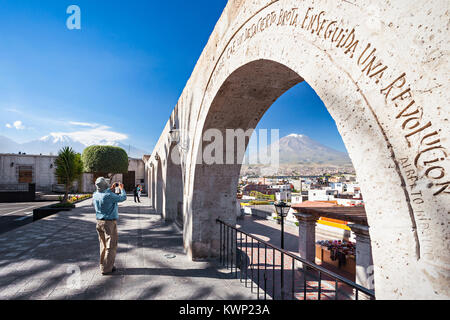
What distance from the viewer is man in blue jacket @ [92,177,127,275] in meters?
3.58

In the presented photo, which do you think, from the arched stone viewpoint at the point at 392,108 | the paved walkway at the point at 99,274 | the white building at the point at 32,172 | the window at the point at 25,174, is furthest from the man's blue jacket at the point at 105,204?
the window at the point at 25,174

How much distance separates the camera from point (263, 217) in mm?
15734

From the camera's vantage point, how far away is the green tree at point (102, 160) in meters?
17.8

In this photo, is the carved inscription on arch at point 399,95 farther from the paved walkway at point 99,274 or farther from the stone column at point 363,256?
the stone column at point 363,256

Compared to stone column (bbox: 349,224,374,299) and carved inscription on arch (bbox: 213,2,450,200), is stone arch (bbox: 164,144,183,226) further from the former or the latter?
carved inscription on arch (bbox: 213,2,450,200)

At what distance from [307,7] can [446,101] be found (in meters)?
1.16

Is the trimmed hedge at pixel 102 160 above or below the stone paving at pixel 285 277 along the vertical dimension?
above

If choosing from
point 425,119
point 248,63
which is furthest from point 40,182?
point 425,119

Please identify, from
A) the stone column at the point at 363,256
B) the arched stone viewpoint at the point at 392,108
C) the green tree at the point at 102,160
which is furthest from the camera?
the green tree at the point at 102,160

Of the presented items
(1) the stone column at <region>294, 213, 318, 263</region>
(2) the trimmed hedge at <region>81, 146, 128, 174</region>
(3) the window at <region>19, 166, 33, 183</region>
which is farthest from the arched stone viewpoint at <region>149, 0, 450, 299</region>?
(3) the window at <region>19, 166, 33, 183</region>

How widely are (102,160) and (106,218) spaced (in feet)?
52.6

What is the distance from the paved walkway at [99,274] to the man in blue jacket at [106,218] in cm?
23

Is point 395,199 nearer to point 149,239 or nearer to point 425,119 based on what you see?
point 425,119

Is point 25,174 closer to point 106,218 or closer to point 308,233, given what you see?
point 106,218
